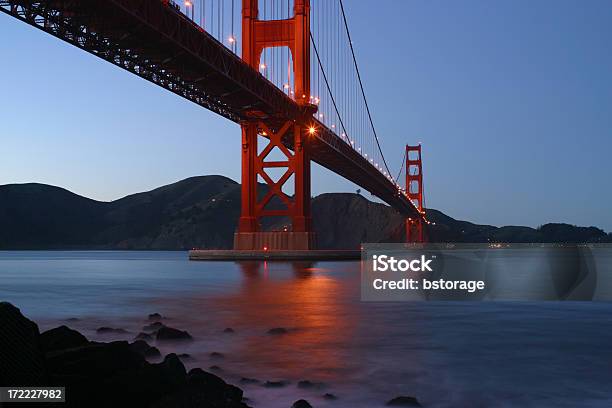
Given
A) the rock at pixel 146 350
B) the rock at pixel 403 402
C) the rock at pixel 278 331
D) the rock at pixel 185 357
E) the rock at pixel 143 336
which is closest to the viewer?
the rock at pixel 403 402

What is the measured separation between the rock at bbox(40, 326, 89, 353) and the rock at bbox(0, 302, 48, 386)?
1832mm

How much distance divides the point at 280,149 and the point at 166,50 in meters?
14.7

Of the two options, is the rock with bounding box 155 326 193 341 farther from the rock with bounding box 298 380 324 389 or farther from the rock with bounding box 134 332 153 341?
the rock with bounding box 298 380 324 389

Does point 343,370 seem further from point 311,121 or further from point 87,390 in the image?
point 311,121

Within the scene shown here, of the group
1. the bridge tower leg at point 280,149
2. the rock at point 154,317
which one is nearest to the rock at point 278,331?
the rock at point 154,317

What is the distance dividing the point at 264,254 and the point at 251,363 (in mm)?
31026

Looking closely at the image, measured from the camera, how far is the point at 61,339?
5305mm

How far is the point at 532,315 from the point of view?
1299 cm

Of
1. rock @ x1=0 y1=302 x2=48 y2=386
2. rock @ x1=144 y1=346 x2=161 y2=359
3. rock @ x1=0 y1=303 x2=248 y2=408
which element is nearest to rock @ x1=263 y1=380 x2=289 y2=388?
rock @ x1=0 y1=303 x2=248 y2=408

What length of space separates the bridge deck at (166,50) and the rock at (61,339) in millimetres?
17411

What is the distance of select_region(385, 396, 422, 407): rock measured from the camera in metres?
5.35

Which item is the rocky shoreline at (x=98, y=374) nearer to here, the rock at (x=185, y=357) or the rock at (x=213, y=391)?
the rock at (x=213, y=391)

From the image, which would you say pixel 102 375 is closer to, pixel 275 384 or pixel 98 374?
pixel 98 374

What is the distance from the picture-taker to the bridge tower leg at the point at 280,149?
3959cm
